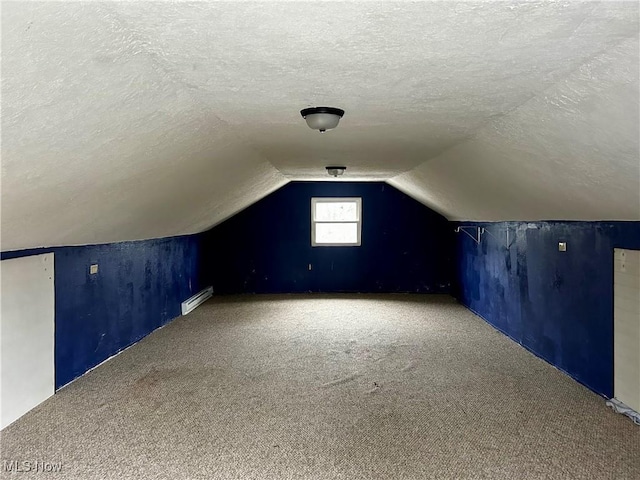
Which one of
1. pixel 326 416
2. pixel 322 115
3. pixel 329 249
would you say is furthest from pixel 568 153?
pixel 329 249

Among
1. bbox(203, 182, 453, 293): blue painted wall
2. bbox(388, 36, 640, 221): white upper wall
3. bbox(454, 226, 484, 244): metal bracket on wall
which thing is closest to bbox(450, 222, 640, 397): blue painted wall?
bbox(388, 36, 640, 221): white upper wall

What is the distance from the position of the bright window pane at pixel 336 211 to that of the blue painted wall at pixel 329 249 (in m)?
0.17

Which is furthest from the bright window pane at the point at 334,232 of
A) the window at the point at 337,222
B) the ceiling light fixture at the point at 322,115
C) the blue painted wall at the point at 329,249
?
the ceiling light fixture at the point at 322,115

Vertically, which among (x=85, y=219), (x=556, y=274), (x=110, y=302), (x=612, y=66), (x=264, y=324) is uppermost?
(x=612, y=66)

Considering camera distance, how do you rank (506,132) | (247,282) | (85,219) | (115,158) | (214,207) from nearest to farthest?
(115,158) → (506,132) → (85,219) → (214,207) → (247,282)

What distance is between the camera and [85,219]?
3.12 m

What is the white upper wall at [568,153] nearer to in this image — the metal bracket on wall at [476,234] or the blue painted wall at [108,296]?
the metal bracket on wall at [476,234]

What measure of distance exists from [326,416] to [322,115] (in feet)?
6.03

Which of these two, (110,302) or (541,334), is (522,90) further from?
(110,302)

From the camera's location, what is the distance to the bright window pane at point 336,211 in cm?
786

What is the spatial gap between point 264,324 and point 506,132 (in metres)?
3.70

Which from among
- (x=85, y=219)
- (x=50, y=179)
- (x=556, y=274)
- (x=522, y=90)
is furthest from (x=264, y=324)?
(x=522, y=90)

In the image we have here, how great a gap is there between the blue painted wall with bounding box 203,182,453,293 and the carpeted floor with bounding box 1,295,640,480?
2987 mm

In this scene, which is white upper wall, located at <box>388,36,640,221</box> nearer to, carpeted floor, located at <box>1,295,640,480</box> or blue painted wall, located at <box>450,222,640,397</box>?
blue painted wall, located at <box>450,222,640,397</box>
